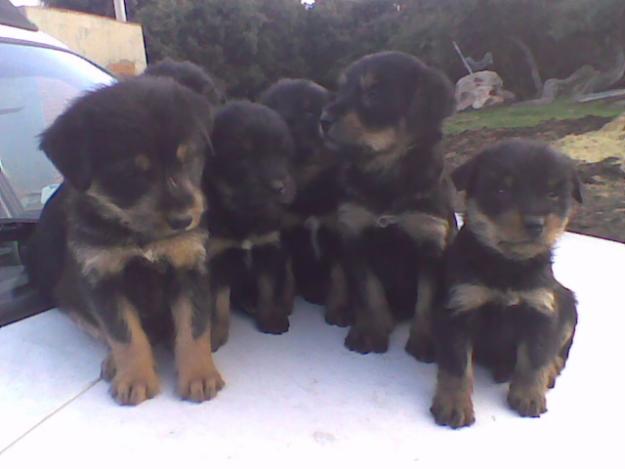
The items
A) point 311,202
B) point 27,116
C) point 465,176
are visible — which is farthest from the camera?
point 27,116

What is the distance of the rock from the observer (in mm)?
14062

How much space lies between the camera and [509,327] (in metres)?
2.81

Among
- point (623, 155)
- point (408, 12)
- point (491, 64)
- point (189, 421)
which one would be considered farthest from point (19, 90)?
point (408, 12)

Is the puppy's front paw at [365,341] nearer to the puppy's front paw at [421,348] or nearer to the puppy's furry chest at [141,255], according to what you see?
the puppy's front paw at [421,348]

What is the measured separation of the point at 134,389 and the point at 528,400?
135 cm

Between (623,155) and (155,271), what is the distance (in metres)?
7.78

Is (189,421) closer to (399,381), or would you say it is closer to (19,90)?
(399,381)

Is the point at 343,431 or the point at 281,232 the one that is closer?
the point at 343,431

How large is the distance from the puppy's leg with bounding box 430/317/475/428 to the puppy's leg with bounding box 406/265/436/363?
22 cm

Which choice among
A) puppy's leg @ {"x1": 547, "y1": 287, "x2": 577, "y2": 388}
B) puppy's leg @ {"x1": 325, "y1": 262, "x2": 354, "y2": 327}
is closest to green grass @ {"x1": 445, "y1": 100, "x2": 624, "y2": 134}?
puppy's leg @ {"x1": 325, "y1": 262, "x2": 354, "y2": 327}

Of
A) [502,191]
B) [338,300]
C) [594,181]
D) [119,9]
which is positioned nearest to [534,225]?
[502,191]

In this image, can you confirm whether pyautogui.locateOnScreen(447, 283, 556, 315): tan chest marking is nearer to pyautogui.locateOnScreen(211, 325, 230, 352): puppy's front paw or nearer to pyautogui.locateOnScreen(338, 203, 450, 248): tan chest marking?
pyautogui.locateOnScreen(338, 203, 450, 248): tan chest marking

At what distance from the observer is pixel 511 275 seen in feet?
9.15

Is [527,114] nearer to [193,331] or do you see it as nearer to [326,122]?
[326,122]
